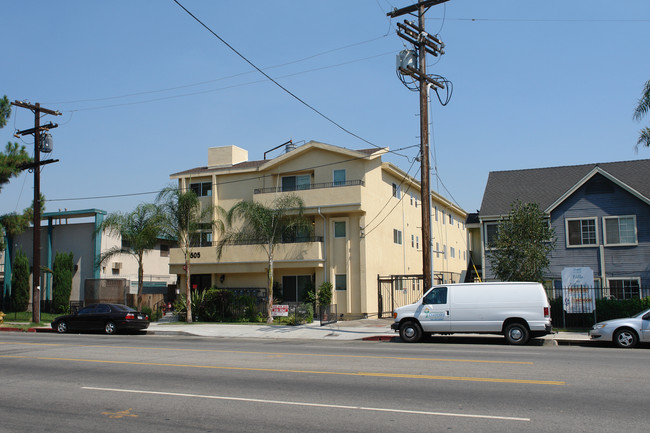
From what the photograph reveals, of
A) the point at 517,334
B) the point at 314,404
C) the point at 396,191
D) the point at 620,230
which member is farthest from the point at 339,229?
the point at 314,404

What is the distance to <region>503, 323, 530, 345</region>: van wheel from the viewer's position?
17469 millimetres

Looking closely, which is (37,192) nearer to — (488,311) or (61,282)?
(61,282)

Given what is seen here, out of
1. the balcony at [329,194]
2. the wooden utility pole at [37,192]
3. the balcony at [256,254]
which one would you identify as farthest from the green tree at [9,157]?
the balcony at [329,194]

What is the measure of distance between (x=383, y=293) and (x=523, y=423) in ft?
81.6

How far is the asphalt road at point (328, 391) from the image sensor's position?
7.40 meters

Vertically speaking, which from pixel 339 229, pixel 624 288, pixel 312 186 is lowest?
pixel 624 288

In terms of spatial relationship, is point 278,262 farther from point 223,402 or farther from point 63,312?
point 223,402

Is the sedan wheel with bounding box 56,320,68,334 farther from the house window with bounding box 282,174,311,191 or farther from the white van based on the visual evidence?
the white van

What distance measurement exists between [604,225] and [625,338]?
1153 cm

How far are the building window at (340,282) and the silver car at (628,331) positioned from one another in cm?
1517

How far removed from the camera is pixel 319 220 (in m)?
31.4

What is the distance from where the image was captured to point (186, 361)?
1363 centimetres

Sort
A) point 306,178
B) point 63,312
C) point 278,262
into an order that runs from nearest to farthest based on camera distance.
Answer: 1. point 278,262
2. point 306,178
3. point 63,312

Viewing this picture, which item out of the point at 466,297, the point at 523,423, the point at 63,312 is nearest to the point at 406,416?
the point at 523,423
